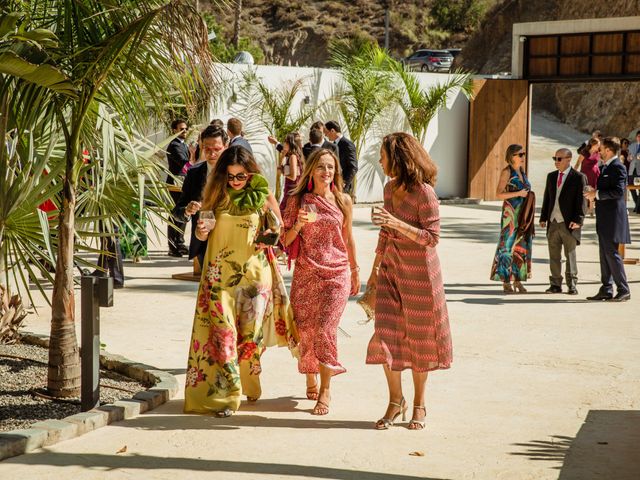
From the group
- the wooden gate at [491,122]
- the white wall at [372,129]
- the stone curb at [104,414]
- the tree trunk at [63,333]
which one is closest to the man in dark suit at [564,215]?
the stone curb at [104,414]

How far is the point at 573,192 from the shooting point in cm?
1226

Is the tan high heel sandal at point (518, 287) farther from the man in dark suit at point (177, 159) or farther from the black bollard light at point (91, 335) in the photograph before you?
the black bollard light at point (91, 335)

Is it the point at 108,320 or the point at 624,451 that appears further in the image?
the point at 108,320

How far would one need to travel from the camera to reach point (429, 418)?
6.75 metres

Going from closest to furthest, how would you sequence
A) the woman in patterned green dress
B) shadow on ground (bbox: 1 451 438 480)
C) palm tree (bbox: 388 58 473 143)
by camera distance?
shadow on ground (bbox: 1 451 438 480), the woman in patterned green dress, palm tree (bbox: 388 58 473 143)

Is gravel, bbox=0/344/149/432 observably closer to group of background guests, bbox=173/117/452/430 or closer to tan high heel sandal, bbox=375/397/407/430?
group of background guests, bbox=173/117/452/430

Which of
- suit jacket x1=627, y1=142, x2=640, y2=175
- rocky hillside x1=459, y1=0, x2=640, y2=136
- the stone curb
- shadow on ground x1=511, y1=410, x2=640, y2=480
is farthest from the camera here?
rocky hillside x1=459, y1=0, x2=640, y2=136

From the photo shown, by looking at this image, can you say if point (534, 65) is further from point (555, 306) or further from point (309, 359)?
point (309, 359)

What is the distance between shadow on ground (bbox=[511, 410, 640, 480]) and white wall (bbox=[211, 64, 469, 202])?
1304cm

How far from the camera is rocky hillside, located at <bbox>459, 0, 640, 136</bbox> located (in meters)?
45.5

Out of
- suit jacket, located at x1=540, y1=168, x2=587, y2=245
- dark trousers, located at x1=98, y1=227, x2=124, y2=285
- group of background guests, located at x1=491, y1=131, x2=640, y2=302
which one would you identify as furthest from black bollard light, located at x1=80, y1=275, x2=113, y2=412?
suit jacket, located at x1=540, y1=168, x2=587, y2=245

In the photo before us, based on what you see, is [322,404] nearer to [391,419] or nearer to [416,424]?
[391,419]

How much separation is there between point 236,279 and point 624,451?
8.42ft

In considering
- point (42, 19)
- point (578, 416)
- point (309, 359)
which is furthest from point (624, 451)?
point (42, 19)
